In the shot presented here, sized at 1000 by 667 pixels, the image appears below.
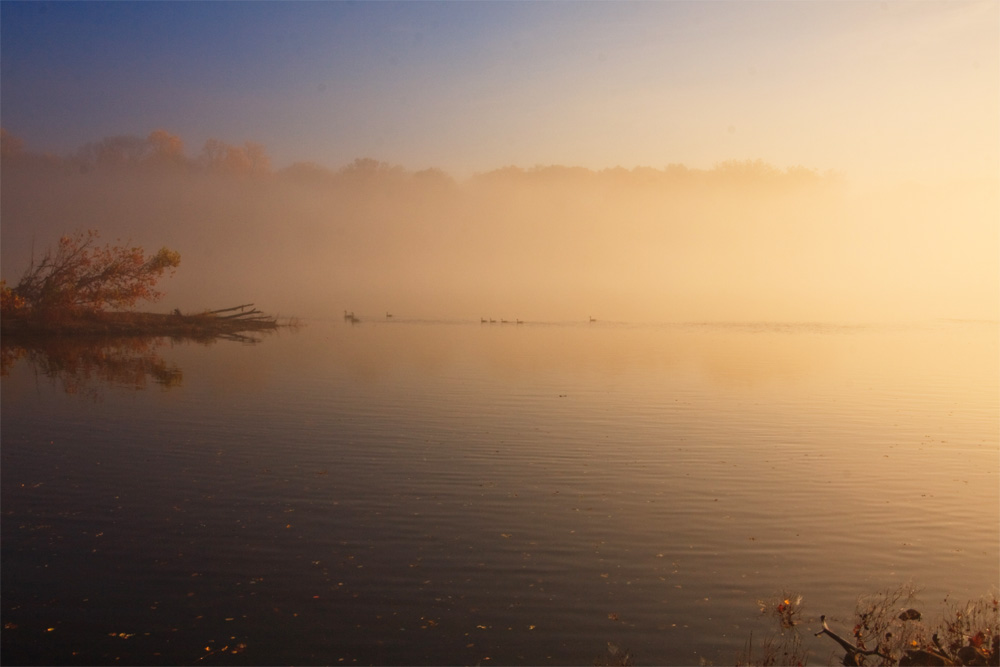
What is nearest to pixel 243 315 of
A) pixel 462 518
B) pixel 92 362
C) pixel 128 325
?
pixel 128 325

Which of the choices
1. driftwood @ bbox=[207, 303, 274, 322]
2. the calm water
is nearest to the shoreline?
driftwood @ bbox=[207, 303, 274, 322]

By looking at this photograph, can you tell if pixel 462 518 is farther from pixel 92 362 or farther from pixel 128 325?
pixel 128 325

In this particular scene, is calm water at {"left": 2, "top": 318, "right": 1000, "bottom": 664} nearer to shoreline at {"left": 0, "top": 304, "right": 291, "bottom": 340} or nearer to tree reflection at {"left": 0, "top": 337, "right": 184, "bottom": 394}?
tree reflection at {"left": 0, "top": 337, "right": 184, "bottom": 394}

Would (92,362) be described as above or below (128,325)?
below

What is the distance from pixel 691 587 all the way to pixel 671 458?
8.77m

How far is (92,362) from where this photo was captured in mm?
41031

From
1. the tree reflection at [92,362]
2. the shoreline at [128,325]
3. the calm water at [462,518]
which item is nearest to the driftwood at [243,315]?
the shoreline at [128,325]

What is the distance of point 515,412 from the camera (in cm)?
2653

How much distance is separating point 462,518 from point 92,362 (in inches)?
1376


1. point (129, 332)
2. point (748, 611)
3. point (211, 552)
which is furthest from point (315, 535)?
point (129, 332)

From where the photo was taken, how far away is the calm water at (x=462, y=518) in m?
9.74

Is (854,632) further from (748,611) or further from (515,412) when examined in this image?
(515,412)

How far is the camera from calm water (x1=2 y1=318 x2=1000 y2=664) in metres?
9.74

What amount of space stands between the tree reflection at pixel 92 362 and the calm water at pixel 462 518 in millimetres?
1330
